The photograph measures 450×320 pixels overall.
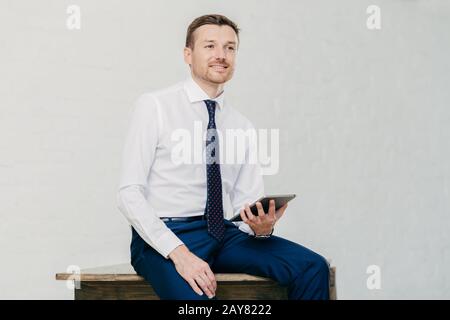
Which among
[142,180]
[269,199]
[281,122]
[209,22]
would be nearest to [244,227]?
[269,199]

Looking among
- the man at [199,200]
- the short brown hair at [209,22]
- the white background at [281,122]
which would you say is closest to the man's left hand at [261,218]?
the man at [199,200]

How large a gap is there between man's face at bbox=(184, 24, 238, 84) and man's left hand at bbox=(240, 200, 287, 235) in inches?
16.1

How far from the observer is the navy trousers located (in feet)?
5.61

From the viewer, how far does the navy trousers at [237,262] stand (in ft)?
5.61

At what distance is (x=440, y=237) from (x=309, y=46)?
1336 millimetres

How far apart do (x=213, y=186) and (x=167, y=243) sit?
0.24m

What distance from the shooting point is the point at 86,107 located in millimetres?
2574

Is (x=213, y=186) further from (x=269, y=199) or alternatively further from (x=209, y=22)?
(x=209, y=22)

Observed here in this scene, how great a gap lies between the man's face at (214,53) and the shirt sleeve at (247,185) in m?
0.24

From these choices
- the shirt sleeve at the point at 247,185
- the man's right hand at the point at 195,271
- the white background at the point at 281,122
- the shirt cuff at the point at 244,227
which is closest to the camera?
the man's right hand at the point at 195,271

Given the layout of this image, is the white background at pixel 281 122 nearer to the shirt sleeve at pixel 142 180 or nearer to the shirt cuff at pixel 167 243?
the shirt sleeve at pixel 142 180

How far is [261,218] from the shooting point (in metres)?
1.79
